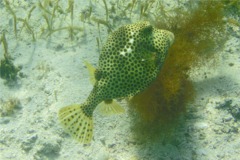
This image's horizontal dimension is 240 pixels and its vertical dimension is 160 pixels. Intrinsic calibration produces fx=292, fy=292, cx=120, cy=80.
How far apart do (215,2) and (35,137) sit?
3338 millimetres

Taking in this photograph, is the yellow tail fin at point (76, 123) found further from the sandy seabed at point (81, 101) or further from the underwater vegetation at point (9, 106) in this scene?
the underwater vegetation at point (9, 106)

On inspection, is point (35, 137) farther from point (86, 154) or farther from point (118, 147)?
point (118, 147)

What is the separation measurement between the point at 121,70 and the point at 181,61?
3.50 ft

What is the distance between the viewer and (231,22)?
474 centimetres

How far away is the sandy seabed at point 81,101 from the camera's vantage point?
152 inches

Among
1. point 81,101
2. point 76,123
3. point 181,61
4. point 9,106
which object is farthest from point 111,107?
point 9,106

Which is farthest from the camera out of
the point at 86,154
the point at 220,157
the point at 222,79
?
the point at 222,79

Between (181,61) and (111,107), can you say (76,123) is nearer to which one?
(111,107)

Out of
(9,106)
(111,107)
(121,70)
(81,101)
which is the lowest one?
(9,106)

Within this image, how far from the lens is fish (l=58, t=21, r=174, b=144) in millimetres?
3316

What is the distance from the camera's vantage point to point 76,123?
347cm

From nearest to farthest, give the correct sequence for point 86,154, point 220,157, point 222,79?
point 220,157
point 86,154
point 222,79

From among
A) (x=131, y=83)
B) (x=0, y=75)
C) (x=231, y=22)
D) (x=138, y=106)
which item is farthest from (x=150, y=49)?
(x=0, y=75)

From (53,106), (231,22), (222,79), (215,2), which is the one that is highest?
(215,2)
